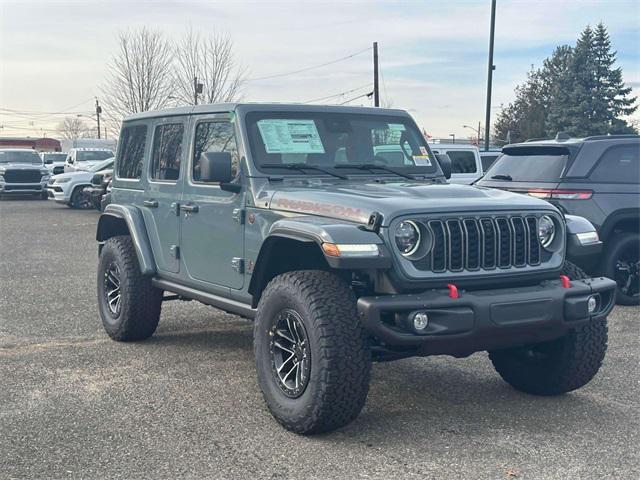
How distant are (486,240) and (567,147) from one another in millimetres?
4589

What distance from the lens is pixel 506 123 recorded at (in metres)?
65.2

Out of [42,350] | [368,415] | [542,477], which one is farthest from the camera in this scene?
[42,350]

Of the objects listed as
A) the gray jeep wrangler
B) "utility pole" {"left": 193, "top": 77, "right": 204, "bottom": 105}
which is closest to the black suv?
the gray jeep wrangler

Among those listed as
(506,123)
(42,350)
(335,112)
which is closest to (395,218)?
(335,112)

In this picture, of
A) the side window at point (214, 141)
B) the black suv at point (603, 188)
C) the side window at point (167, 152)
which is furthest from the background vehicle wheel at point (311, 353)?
the black suv at point (603, 188)

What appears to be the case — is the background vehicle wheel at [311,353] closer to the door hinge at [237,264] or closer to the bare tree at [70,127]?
the door hinge at [237,264]

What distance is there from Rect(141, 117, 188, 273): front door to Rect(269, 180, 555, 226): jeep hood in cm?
132

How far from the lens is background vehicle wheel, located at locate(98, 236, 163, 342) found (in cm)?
671

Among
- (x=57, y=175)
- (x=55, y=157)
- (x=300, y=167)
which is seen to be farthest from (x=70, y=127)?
(x=300, y=167)

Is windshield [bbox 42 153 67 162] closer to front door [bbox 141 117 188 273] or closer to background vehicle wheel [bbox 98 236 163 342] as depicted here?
background vehicle wheel [bbox 98 236 163 342]

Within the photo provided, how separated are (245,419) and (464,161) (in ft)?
38.0

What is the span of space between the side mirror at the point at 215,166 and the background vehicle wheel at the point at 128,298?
1.83 metres

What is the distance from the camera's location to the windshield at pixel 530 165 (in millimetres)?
8672

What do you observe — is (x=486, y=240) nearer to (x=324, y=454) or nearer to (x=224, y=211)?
(x=324, y=454)
